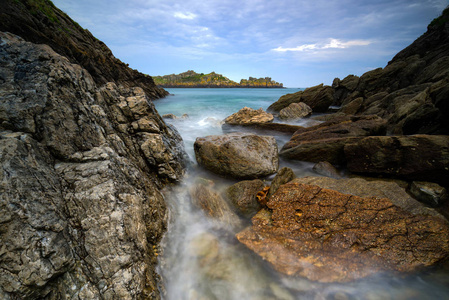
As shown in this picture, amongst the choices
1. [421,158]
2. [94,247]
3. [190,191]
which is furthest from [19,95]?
[421,158]

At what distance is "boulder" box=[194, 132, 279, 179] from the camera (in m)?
6.97

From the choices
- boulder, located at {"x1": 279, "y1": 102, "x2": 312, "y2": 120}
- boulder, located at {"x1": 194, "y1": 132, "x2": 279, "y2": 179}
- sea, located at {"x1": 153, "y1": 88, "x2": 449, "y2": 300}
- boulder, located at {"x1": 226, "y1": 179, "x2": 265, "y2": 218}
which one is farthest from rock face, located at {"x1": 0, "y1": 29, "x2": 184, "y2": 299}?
boulder, located at {"x1": 279, "y1": 102, "x2": 312, "y2": 120}

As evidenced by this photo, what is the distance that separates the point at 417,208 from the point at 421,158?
1.69m

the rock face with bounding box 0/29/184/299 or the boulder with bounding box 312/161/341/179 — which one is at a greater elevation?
the rock face with bounding box 0/29/184/299

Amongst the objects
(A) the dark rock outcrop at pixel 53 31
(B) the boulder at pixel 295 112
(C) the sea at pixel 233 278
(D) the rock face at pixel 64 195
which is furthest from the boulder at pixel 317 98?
(A) the dark rock outcrop at pixel 53 31

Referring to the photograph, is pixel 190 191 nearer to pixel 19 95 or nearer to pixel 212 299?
pixel 212 299

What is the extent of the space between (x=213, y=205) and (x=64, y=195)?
→ 377 cm

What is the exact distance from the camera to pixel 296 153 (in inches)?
336

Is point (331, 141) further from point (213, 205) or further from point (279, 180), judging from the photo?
point (213, 205)

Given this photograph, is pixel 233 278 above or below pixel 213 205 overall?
below

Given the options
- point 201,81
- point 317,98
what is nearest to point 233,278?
point 317,98

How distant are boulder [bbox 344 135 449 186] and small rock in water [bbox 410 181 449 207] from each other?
14.7 inches

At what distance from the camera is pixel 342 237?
429cm

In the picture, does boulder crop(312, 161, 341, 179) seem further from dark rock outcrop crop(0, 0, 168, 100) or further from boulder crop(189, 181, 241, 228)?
dark rock outcrop crop(0, 0, 168, 100)
